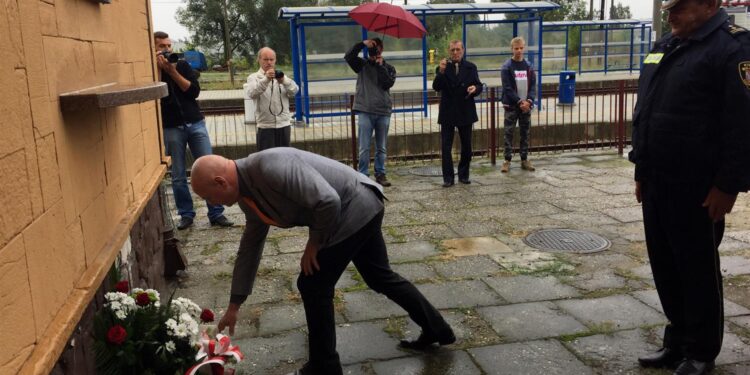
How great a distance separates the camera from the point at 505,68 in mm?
8711

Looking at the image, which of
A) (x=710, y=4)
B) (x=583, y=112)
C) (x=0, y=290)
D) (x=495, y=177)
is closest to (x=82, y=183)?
(x=0, y=290)

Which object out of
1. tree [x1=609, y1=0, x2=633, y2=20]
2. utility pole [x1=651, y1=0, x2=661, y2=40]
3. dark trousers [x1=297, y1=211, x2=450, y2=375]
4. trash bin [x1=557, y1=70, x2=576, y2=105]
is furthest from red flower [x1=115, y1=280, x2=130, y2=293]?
tree [x1=609, y1=0, x2=633, y2=20]

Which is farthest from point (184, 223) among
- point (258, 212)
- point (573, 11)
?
point (573, 11)

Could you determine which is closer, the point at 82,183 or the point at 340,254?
the point at 82,183

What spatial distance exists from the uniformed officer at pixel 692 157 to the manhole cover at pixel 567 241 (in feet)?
6.89

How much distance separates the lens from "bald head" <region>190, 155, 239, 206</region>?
8.92 ft

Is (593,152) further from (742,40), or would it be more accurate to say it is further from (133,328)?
(133,328)

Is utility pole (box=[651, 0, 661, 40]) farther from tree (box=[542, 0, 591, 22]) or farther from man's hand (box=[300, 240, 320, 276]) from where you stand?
tree (box=[542, 0, 591, 22])

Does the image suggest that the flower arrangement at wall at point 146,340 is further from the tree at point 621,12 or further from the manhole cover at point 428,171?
the tree at point 621,12

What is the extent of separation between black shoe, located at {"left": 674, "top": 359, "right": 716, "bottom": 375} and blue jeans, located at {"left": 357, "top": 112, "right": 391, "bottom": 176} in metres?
5.27

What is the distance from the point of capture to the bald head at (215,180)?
272 cm

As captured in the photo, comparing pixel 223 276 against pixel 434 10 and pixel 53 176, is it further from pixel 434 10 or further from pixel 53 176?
pixel 434 10

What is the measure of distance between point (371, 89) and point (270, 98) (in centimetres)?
137

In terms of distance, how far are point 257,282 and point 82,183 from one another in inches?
95.7
